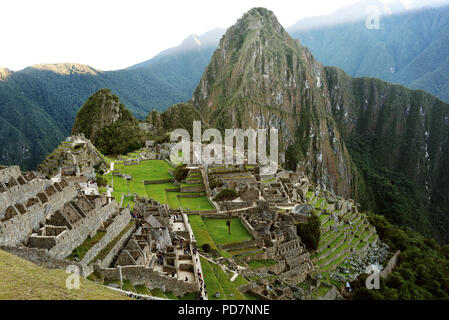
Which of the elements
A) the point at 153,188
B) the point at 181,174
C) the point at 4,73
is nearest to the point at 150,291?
the point at 153,188

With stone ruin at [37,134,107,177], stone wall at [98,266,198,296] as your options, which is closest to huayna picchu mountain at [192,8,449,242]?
stone ruin at [37,134,107,177]

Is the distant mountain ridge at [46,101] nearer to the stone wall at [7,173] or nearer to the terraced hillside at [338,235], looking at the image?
the stone wall at [7,173]

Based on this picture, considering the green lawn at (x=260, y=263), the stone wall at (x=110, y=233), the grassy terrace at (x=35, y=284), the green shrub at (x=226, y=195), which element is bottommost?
the green lawn at (x=260, y=263)

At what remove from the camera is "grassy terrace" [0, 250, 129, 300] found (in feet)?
35.5

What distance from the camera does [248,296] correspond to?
71.4ft

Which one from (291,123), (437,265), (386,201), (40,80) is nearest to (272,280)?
(437,265)

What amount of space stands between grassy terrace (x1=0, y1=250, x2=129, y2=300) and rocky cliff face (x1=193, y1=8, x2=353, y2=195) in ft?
439

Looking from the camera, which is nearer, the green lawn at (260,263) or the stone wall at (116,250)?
the stone wall at (116,250)

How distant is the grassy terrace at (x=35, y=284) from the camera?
35.5 feet

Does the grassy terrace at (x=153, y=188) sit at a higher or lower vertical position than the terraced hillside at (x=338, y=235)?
higher

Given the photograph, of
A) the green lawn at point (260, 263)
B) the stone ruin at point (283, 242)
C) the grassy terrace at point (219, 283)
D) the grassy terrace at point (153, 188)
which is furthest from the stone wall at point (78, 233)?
the stone ruin at point (283, 242)

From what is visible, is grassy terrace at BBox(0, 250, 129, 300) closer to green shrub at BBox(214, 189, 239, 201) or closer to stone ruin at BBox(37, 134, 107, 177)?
stone ruin at BBox(37, 134, 107, 177)

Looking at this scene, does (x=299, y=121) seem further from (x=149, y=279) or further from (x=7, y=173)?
(x=149, y=279)

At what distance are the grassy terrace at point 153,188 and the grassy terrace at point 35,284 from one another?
641 inches
